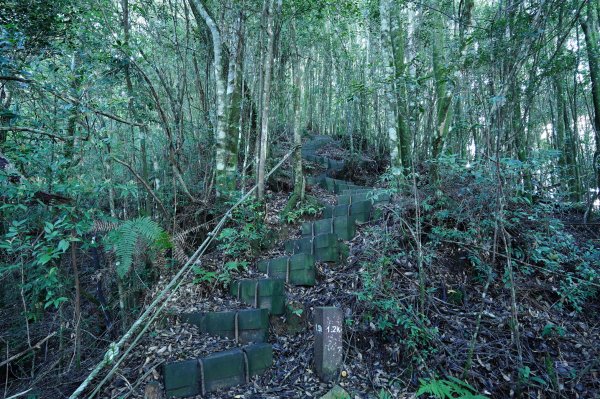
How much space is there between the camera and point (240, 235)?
471 centimetres

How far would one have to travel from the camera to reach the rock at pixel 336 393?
284 cm

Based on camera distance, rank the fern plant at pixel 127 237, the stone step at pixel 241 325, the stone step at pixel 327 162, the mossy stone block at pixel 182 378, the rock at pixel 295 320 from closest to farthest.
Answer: the mossy stone block at pixel 182 378 → the fern plant at pixel 127 237 → the stone step at pixel 241 325 → the rock at pixel 295 320 → the stone step at pixel 327 162

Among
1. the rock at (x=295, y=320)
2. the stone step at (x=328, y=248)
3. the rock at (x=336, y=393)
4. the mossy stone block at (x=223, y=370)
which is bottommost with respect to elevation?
the rock at (x=336, y=393)

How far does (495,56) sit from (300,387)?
3.91 meters

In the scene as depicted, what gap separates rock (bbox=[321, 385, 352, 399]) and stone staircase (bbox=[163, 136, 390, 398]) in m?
0.22

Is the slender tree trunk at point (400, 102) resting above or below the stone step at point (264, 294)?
above

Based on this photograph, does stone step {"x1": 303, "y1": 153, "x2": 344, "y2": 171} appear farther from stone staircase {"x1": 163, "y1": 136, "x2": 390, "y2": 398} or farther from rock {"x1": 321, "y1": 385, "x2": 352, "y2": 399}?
rock {"x1": 321, "y1": 385, "x2": 352, "y2": 399}

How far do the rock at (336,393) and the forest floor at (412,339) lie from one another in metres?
0.14

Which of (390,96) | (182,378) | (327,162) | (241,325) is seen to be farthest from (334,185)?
(182,378)

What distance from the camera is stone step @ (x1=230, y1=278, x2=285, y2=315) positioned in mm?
3904

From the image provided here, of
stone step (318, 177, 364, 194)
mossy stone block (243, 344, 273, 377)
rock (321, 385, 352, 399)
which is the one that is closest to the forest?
mossy stone block (243, 344, 273, 377)

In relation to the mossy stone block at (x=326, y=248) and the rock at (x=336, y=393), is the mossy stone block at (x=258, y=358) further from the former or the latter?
the mossy stone block at (x=326, y=248)

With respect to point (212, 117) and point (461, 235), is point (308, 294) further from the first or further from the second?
point (212, 117)

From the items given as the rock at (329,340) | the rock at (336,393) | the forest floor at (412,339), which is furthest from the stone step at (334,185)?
the rock at (336,393)
